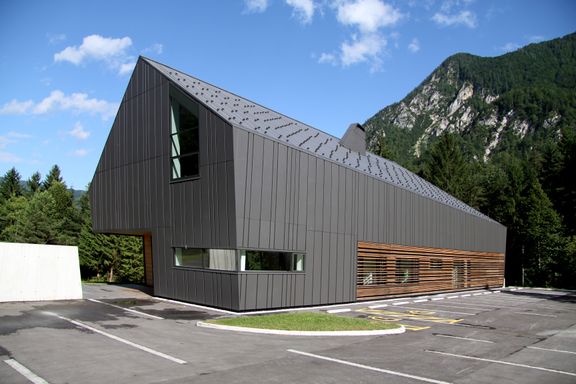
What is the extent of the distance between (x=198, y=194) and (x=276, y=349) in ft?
28.7

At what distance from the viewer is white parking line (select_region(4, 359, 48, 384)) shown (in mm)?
6648

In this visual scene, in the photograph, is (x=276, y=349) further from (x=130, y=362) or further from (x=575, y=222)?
(x=575, y=222)

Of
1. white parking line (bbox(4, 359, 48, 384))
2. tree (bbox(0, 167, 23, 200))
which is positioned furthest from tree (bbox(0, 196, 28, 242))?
white parking line (bbox(4, 359, 48, 384))

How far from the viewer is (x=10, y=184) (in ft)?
287

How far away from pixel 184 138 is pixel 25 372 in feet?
38.9

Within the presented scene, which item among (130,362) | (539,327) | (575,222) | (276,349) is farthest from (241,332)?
(575,222)

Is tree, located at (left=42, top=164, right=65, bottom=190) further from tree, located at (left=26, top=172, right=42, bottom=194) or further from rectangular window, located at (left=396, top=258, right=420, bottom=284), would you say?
rectangular window, located at (left=396, top=258, right=420, bottom=284)

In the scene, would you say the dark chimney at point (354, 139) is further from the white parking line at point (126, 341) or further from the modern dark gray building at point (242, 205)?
the white parking line at point (126, 341)

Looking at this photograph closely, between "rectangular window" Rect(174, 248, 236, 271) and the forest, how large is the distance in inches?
1191

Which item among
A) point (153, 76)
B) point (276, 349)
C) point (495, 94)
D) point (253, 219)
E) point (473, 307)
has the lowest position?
point (473, 307)

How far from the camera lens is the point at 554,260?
137 feet

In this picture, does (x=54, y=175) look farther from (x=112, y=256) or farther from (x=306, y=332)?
(x=306, y=332)

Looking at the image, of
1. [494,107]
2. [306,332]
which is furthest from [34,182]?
[494,107]

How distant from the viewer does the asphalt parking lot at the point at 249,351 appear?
7.30m
